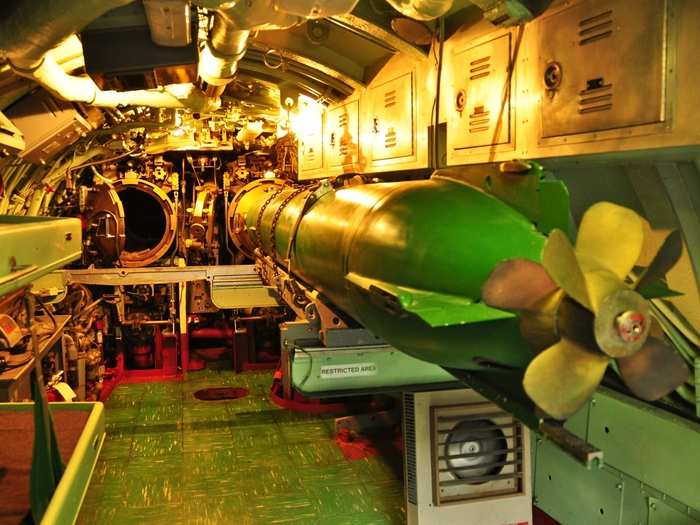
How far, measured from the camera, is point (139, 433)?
709 cm

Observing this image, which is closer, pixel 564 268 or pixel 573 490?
pixel 564 268

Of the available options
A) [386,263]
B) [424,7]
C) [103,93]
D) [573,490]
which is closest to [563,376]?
[386,263]

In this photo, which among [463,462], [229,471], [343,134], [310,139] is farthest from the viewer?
[310,139]

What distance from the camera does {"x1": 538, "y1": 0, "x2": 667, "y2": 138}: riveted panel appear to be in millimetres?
2480

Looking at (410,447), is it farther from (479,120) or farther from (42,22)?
(42,22)

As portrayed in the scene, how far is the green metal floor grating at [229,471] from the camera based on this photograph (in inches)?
207

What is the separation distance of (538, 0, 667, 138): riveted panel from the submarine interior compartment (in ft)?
0.04

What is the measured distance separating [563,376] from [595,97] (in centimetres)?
163

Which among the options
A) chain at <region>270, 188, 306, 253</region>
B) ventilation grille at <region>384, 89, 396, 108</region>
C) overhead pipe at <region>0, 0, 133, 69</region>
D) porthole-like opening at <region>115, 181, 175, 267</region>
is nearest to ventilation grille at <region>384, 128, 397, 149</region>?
ventilation grille at <region>384, 89, 396, 108</region>

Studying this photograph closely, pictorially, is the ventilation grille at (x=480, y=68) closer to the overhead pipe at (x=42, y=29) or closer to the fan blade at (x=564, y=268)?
the overhead pipe at (x=42, y=29)

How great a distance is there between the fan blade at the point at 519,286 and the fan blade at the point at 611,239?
14cm

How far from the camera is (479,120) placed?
377cm

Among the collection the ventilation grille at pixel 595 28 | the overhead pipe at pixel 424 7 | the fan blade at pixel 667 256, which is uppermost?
the overhead pipe at pixel 424 7

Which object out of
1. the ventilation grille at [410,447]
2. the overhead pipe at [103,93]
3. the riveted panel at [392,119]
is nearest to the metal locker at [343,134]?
the riveted panel at [392,119]
